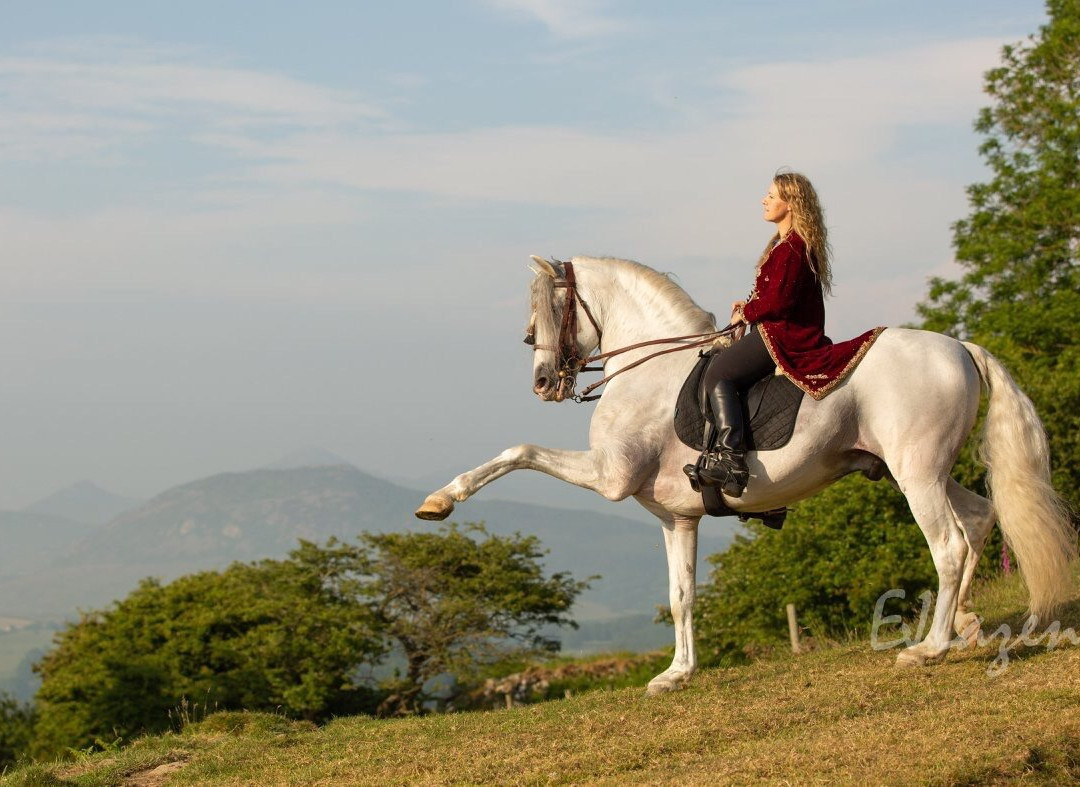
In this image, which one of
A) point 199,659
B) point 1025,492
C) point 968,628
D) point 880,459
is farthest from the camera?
point 199,659

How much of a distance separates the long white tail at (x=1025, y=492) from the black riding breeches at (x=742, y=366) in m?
1.76

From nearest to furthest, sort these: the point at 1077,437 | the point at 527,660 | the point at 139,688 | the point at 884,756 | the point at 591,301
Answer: the point at 884,756 → the point at 591,301 → the point at 1077,437 → the point at 139,688 → the point at 527,660

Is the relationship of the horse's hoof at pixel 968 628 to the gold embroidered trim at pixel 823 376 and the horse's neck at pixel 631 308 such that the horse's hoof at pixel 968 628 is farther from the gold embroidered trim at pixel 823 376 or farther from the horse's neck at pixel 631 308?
the horse's neck at pixel 631 308

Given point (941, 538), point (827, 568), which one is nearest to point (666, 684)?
point (941, 538)

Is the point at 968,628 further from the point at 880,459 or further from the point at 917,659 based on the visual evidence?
the point at 880,459

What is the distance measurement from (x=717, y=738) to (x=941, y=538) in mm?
2761

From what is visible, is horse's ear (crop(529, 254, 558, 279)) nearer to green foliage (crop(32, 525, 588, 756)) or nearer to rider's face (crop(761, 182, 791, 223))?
rider's face (crop(761, 182, 791, 223))

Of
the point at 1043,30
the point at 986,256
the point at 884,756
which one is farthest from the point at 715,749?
the point at 1043,30

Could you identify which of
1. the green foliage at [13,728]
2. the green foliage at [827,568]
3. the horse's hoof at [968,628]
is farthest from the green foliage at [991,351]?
the green foliage at [13,728]

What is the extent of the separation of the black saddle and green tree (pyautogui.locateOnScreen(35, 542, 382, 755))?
18.1 m

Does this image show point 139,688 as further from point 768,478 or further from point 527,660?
point 768,478

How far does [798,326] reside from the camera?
10.4 metres

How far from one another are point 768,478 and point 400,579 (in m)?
25.7

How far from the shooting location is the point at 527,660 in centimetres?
→ 3469
